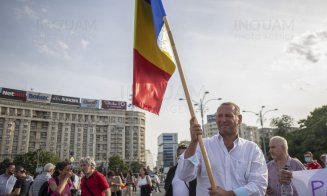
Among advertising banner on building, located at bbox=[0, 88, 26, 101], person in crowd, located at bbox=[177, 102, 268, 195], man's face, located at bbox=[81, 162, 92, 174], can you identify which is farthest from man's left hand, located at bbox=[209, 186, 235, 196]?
advertising banner on building, located at bbox=[0, 88, 26, 101]

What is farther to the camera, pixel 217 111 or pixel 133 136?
pixel 133 136

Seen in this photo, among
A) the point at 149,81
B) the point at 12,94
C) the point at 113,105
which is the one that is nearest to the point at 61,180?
the point at 149,81

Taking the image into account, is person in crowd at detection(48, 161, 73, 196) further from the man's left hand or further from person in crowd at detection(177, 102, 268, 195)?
the man's left hand

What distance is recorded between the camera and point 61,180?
224 inches

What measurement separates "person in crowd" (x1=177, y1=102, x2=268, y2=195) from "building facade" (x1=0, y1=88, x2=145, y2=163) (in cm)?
10095

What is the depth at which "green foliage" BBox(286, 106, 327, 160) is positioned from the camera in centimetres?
4066

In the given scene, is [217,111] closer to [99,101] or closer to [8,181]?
[8,181]

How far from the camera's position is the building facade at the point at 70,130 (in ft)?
365

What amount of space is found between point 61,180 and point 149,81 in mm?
3341

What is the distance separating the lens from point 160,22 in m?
3.59

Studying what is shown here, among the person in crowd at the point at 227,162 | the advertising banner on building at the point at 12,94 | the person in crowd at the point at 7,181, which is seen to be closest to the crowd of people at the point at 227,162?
the person in crowd at the point at 227,162

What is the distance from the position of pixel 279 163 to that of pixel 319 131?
4211 centimetres

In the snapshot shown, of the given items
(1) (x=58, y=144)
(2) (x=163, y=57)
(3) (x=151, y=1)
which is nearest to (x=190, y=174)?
(2) (x=163, y=57)

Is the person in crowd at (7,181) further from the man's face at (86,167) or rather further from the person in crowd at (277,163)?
the person in crowd at (277,163)
